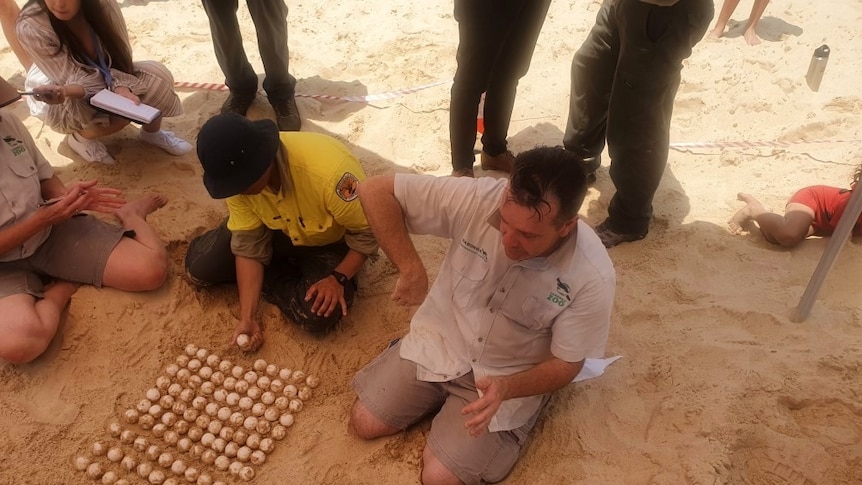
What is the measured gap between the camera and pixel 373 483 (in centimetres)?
228

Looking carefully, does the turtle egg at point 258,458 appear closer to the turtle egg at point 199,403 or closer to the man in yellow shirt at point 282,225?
the turtle egg at point 199,403

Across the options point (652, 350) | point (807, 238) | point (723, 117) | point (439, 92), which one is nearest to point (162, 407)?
point (652, 350)

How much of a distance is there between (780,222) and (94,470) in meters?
3.10

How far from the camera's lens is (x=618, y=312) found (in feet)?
9.05

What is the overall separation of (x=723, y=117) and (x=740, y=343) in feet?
6.15

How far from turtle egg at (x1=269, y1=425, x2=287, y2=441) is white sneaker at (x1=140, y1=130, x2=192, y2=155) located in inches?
73.5

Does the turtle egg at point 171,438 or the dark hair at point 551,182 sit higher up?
the dark hair at point 551,182

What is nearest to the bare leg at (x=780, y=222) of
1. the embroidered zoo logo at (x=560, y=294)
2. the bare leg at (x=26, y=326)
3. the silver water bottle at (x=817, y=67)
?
the silver water bottle at (x=817, y=67)

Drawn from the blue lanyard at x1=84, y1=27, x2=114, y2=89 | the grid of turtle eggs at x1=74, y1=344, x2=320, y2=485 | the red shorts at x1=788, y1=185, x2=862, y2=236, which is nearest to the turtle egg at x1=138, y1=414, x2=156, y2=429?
the grid of turtle eggs at x1=74, y1=344, x2=320, y2=485

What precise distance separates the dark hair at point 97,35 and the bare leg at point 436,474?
8.38 ft

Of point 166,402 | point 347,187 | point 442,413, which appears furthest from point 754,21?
point 166,402

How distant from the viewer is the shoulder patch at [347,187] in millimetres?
2367

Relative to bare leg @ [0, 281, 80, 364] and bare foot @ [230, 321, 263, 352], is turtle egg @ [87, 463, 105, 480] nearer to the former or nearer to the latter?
bare leg @ [0, 281, 80, 364]

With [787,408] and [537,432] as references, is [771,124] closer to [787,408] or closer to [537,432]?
[787,408]
